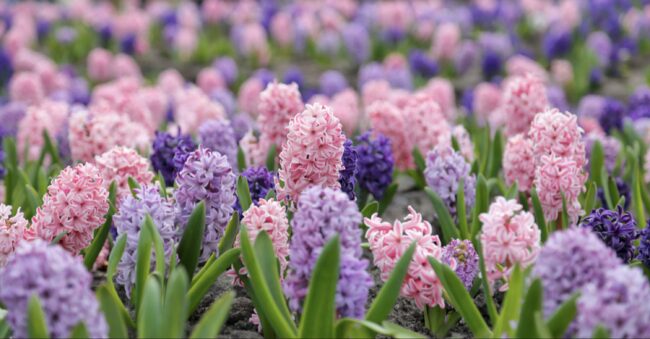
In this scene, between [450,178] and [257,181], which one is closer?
[257,181]

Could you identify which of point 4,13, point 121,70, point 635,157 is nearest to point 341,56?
point 121,70

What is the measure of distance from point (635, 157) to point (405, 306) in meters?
1.53

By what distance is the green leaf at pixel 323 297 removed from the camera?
2184 millimetres

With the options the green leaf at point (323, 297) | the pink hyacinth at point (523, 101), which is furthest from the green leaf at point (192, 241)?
the pink hyacinth at point (523, 101)

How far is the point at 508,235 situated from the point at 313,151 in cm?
68

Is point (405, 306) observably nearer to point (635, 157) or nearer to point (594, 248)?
point (594, 248)

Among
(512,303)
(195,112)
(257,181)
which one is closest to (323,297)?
(512,303)

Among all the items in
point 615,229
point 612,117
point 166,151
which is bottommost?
point 615,229

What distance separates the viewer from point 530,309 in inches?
86.4

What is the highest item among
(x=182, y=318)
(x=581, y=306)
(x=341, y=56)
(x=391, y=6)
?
(x=391, y=6)

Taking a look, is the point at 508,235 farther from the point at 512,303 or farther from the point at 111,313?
the point at 111,313

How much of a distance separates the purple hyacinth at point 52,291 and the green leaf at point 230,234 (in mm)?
775

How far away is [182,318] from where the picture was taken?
2162mm

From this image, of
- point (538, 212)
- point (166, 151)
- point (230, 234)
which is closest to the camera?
point (230, 234)
